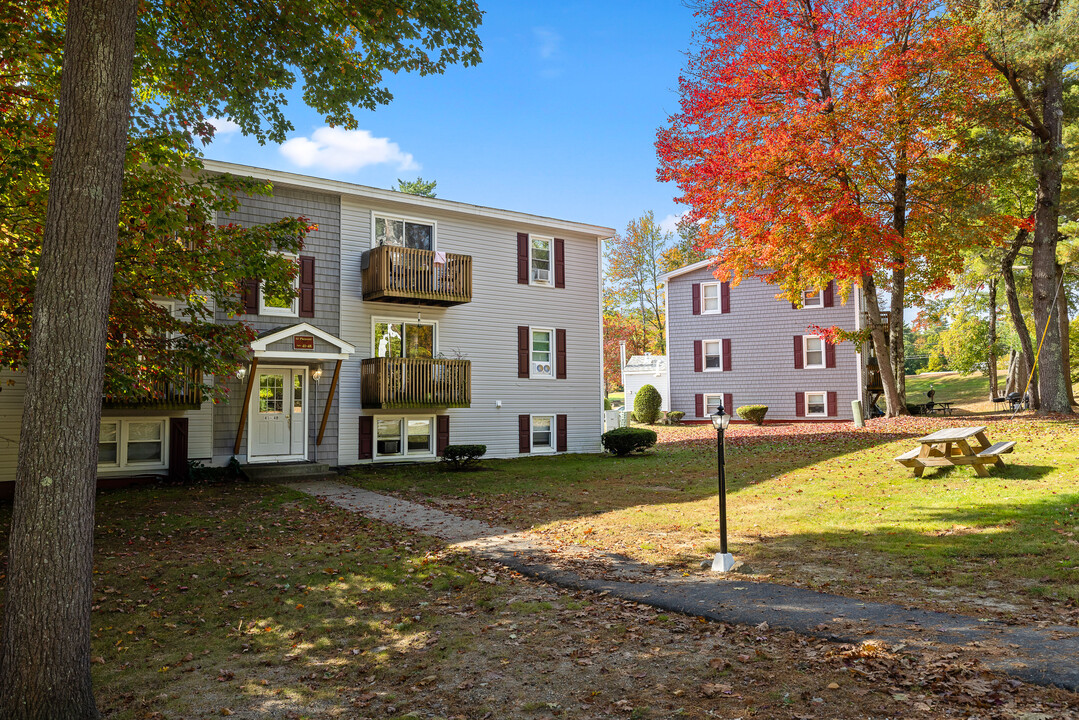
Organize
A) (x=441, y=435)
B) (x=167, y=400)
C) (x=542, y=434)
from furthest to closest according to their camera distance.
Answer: (x=542, y=434) < (x=441, y=435) < (x=167, y=400)

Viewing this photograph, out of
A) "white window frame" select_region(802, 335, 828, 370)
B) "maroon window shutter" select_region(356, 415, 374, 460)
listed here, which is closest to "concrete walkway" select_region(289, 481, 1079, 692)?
"maroon window shutter" select_region(356, 415, 374, 460)

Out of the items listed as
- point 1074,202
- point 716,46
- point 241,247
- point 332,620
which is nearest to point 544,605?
point 332,620

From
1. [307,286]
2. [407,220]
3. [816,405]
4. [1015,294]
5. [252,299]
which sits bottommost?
[816,405]

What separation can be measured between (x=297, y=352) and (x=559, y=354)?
8510mm

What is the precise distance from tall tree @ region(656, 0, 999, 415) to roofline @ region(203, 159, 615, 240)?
134 inches

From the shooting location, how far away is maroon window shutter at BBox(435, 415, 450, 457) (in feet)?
63.8

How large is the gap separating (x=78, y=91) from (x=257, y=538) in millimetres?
6989

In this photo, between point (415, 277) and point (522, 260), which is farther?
point (522, 260)

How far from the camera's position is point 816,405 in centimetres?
2997

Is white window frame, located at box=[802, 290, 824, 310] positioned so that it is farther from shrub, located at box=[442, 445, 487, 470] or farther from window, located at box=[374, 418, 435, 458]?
window, located at box=[374, 418, 435, 458]

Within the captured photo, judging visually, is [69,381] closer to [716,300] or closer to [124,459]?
[124,459]

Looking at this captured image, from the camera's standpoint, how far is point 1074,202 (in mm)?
22422

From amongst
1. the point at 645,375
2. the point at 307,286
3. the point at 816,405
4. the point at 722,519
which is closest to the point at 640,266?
the point at 645,375

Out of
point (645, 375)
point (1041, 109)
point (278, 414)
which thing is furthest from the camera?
point (645, 375)
